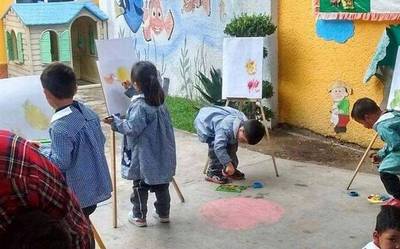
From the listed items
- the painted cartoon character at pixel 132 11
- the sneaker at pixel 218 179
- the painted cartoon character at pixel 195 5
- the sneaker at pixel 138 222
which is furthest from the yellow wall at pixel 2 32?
the sneaker at pixel 138 222

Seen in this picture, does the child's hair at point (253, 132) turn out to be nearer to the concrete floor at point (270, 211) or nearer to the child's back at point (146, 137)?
the concrete floor at point (270, 211)

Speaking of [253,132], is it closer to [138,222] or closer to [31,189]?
[138,222]

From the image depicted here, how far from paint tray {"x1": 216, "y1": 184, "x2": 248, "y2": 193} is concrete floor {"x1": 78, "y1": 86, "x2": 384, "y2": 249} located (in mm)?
56

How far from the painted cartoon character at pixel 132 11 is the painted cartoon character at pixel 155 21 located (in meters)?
0.20

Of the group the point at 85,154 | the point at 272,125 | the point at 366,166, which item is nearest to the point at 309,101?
the point at 272,125

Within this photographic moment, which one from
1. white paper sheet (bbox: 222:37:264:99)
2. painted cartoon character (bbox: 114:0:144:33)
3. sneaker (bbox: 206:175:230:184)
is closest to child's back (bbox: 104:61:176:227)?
sneaker (bbox: 206:175:230:184)

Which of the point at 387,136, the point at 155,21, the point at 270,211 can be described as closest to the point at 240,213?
the point at 270,211

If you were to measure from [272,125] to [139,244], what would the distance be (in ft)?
10.7

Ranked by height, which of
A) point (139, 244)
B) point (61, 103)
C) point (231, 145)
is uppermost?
point (61, 103)

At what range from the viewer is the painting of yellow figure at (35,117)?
3.71m

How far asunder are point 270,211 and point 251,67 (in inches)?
62.6

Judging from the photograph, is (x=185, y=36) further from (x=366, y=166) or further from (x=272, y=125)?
(x=366, y=166)

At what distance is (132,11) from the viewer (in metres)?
9.90

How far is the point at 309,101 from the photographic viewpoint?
6.60 meters
